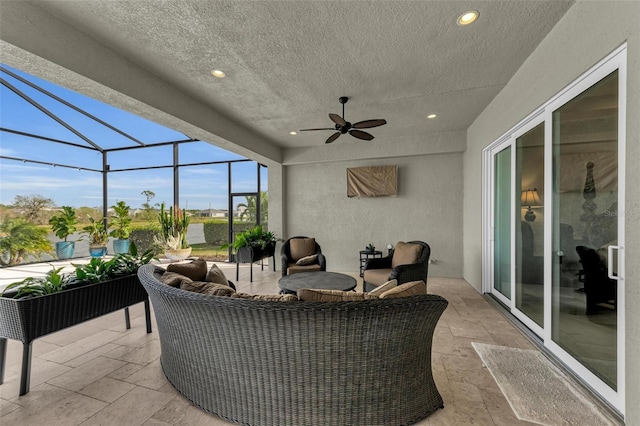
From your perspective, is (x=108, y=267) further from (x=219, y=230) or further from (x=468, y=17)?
(x=219, y=230)

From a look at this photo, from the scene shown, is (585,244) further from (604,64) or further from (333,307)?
(333,307)

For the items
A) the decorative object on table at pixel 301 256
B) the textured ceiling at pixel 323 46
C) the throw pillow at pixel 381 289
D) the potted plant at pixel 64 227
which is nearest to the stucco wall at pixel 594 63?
the textured ceiling at pixel 323 46

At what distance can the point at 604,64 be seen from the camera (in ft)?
5.55

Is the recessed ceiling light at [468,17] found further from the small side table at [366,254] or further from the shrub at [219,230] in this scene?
the shrub at [219,230]

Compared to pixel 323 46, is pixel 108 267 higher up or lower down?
lower down

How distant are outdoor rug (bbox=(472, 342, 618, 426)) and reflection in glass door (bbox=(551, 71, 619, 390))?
0.21 metres

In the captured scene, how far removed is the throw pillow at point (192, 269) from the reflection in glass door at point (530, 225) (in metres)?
3.34

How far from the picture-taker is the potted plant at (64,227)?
6.66 meters

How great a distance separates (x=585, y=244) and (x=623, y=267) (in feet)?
1.47

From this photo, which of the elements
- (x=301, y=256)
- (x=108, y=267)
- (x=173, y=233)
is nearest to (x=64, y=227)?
(x=173, y=233)

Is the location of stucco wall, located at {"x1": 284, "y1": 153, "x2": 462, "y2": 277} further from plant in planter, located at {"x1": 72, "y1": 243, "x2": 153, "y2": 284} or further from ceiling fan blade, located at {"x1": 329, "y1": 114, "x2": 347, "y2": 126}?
plant in planter, located at {"x1": 72, "y1": 243, "x2": 153, "y2": 284}

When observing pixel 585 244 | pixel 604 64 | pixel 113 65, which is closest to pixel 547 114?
pixel 604 64

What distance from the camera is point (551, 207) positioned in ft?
7.39

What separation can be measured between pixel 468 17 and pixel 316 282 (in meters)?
3.03
